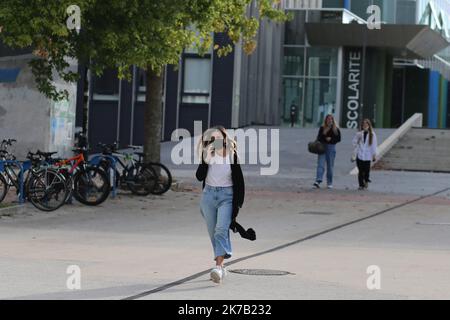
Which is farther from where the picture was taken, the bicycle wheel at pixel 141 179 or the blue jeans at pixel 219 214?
the bicycle wheel at pixel 141 179

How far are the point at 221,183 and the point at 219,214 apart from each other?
0.98 feet

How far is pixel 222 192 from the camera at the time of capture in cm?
1046

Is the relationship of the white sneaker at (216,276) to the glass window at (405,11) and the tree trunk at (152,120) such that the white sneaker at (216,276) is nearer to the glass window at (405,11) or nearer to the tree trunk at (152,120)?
A: the tree trunk at (152,120)

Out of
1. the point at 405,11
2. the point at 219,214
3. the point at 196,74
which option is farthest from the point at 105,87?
the point at 219,214

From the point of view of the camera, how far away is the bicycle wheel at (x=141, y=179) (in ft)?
70.4

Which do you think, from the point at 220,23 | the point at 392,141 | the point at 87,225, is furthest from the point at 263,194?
the point at 392,141

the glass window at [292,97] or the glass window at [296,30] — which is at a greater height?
the glass window at [296,30]

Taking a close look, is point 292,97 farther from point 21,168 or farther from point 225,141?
point 225,141

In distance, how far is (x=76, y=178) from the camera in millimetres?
18984

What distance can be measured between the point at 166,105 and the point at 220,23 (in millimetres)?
21728

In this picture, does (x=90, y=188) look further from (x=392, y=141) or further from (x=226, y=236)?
(x=392, y=141)

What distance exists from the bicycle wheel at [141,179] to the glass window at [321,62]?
3699 cm

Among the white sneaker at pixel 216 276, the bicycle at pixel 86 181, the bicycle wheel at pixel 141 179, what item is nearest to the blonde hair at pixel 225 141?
the white sneaker at pixel 216 276

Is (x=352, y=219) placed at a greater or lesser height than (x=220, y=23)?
lesser
